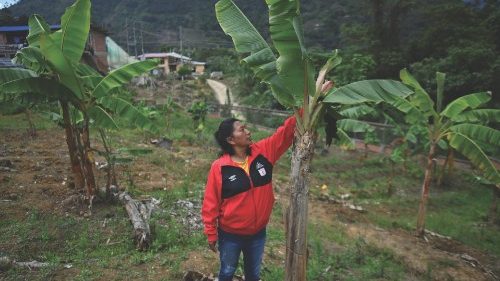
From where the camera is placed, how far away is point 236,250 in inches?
137

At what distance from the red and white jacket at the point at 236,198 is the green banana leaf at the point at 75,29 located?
3.68 m

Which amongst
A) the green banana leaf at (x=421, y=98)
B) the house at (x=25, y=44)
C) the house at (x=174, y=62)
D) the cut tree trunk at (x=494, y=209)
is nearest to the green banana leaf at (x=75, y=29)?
the green banana leaf at (x=421, y=98)

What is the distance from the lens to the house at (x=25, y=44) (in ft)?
53.6

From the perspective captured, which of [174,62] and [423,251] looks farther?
[174,62]

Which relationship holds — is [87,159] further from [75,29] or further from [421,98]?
[421,98]

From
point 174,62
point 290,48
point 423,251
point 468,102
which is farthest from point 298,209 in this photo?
point 174,62

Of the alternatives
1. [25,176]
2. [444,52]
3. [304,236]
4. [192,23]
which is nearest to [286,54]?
[304,236]

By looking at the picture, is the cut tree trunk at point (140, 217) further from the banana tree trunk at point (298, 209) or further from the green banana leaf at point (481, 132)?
the green banana leaf at point (481, 132)

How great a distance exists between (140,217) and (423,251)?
557cm

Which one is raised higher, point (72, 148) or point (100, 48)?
point (100, 48)

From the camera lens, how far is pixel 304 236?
3613 millimetres

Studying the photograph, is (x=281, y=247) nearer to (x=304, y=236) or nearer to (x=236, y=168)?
(x=304, y=236)

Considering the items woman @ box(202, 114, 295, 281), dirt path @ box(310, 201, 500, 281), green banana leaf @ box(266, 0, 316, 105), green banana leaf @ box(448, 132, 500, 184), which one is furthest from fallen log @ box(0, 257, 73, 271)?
green banana leaf @ box(448, 132, 500, 184)

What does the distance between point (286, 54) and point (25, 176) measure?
714 cm
